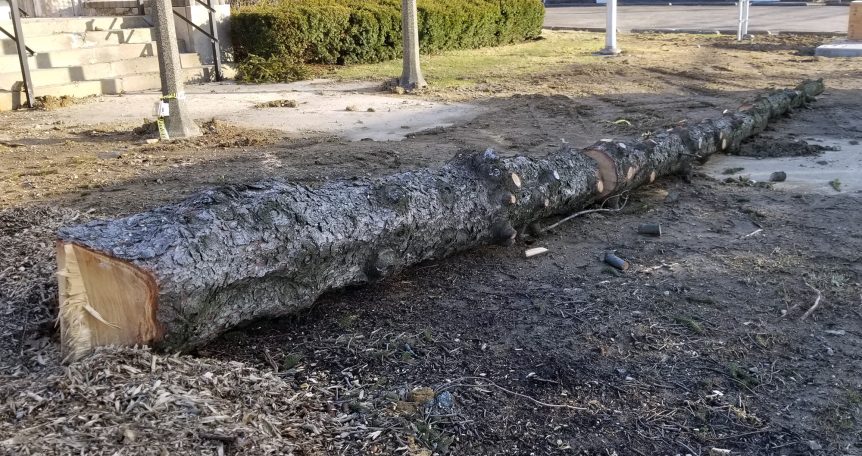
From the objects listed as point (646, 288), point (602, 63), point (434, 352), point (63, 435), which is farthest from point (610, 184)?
point (602, 63)

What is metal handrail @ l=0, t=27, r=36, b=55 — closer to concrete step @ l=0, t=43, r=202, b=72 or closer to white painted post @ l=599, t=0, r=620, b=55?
concrete step @ l=0, t=43, r=202, b=72

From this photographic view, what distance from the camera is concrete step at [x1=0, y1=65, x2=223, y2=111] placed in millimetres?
9719

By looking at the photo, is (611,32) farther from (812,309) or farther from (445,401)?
(445,401)

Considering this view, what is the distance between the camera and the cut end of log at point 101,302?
9.31ft

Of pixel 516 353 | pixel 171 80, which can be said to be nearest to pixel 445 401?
pixel 516 353

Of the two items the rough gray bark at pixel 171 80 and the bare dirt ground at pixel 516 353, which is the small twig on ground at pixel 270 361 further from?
the rough gray bark at pixel 171 80

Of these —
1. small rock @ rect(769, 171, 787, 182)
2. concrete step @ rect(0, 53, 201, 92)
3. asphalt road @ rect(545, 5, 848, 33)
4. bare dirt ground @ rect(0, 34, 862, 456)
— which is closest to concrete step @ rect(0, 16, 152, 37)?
concrete step @ rect(0, 53, 201, 92)

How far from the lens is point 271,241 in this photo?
3277mm

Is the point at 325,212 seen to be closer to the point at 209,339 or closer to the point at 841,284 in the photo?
the point at 209,339

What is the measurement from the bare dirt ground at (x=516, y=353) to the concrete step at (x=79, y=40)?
506 cm

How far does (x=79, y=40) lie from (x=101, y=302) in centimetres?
975

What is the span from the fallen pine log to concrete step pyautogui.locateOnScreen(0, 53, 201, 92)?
7.76 meters

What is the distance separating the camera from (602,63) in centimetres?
1438

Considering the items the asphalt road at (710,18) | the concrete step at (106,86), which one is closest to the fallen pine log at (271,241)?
the concrete step at (106,86)
